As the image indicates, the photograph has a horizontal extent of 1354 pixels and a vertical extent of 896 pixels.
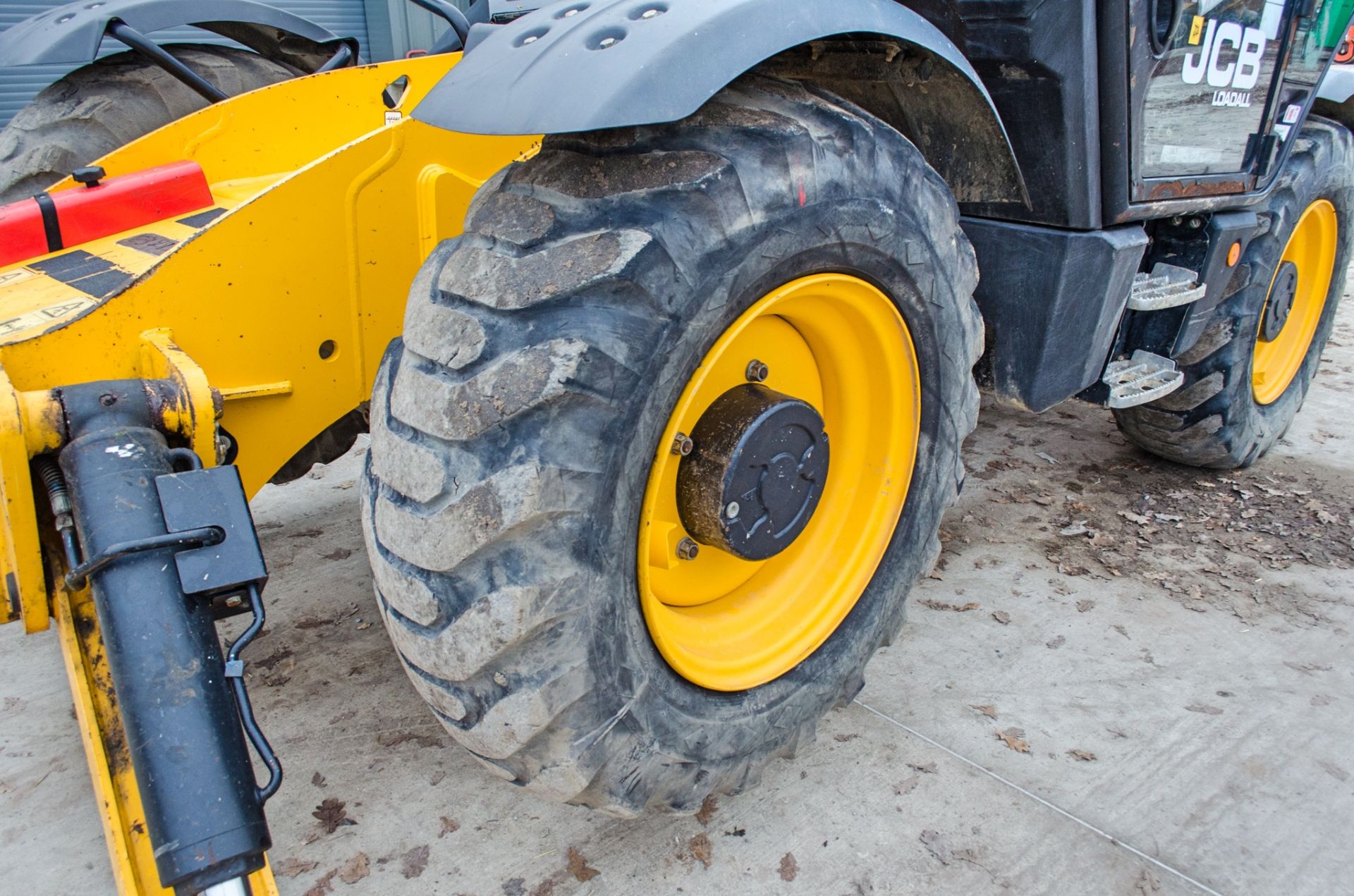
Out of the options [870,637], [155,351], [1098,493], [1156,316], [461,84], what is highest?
[461,84]

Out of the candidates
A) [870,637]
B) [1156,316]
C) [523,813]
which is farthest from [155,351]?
[1156,316]

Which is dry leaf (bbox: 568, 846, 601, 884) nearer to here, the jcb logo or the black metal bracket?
the black metal bracket

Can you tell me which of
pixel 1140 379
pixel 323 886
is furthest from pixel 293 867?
pixel 1140 379

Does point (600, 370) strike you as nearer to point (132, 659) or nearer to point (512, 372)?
point (512, 372)

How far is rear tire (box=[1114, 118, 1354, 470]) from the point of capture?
3.33 metres

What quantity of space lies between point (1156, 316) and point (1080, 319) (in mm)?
678

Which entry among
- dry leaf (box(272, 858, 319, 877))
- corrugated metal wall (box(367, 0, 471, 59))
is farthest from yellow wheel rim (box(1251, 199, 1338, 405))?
corrugated metal wall (box(367, 0, 471, 59))

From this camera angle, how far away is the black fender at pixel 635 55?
1.39m

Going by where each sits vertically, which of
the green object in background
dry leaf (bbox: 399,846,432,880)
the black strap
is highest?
the green object in background

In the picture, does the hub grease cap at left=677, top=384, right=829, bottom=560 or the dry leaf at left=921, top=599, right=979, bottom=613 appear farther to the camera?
the dry leaf at left=921, top=599, right=979, bottom=613

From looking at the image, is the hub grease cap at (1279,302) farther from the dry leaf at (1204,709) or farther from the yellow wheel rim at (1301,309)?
the dry leaf at (1204,709)

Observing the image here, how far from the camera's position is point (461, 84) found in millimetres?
1599

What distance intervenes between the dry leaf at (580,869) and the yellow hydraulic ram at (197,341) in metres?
0.84

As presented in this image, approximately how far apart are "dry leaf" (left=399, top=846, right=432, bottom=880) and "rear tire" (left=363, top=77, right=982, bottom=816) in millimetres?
527
